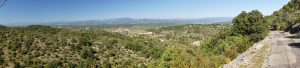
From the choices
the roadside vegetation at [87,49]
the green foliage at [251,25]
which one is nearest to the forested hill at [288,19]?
the roadside vegetation at [87,49]

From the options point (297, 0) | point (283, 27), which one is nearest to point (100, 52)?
point (283, 27)

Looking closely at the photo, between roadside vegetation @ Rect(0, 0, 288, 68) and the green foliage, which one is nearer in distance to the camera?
the green foliage

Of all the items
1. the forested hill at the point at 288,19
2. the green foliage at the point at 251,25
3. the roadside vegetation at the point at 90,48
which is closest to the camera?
the green foliage at the point at 251,25

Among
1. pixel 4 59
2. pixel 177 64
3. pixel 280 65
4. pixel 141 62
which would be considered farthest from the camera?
pixel 141 62

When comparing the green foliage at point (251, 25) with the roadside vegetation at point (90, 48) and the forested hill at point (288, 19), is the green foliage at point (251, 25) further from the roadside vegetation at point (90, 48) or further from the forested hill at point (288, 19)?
the forested hill at point (288, 19)

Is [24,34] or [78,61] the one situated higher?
[24,34]

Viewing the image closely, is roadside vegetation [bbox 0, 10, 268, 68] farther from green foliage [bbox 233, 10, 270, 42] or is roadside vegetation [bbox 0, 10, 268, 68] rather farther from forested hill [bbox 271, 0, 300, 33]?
forested hill [bbox 271, 0, 300, 33]

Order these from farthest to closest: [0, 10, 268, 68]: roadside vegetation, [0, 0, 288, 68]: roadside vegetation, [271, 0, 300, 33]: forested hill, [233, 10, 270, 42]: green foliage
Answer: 1. [271, 0, 300, 33]: forested hill
2. [0, 0, 288, 68]: roadside vegetation
3. [0, 10, 268, 68]: roadside vegetation
4. [233, 10, 270, 42]: green foliage

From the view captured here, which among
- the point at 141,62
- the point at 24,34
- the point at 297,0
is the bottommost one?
the point at 141,62

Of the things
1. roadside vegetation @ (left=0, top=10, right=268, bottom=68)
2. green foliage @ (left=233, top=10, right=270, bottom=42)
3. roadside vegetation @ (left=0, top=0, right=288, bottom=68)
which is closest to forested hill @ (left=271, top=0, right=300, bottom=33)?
roadside vegetation @ (left=0, top=0, right=288, bottom=68)

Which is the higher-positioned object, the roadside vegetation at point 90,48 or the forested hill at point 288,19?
the forested hill at point 288,19

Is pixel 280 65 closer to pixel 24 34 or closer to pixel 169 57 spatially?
pixel 169 57
